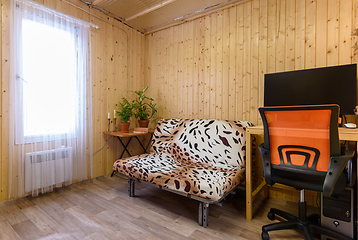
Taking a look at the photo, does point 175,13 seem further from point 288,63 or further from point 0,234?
point 0,234

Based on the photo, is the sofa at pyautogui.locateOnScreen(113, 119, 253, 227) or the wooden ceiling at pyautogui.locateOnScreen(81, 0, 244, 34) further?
the wooden ceiling at pyautogui.locateOnScreen(81, 0, 244, 34)

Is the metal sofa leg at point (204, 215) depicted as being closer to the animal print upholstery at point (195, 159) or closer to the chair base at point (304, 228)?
the animal print upholstery at point (195, 159)

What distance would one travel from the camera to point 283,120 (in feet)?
Answer: 4.71

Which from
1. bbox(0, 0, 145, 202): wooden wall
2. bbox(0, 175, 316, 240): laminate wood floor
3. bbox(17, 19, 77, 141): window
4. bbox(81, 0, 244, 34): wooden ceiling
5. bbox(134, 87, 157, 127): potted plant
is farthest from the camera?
bbox(134, 87, 157, 127): potted plant

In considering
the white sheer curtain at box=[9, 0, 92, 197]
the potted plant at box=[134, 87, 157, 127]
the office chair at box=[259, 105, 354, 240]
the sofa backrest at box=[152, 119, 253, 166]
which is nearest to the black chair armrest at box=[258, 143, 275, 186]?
the office chair at box=[259, 105, 354, 240]

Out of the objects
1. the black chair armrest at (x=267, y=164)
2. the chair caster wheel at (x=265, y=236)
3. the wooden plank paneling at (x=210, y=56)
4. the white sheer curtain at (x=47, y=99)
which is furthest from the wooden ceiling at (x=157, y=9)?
the chair caster wheel at (x=265, y=236)

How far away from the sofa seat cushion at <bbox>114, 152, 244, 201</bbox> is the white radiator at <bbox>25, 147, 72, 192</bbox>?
741mm

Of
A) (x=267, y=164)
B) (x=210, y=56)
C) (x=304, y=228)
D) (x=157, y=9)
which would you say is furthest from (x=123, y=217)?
(x=157, y=9)

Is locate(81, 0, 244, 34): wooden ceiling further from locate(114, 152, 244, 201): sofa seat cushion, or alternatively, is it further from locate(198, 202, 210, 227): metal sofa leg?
locate(198, 202, 210, 227): metal sofa leg

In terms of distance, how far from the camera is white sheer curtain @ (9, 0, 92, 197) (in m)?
2.15

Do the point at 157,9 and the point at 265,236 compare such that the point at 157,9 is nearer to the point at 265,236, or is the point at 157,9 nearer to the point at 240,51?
the point at 240,51

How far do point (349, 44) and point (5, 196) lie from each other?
412 cm

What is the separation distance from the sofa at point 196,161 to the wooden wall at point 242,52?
1.33ft

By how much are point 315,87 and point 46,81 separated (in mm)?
3126
